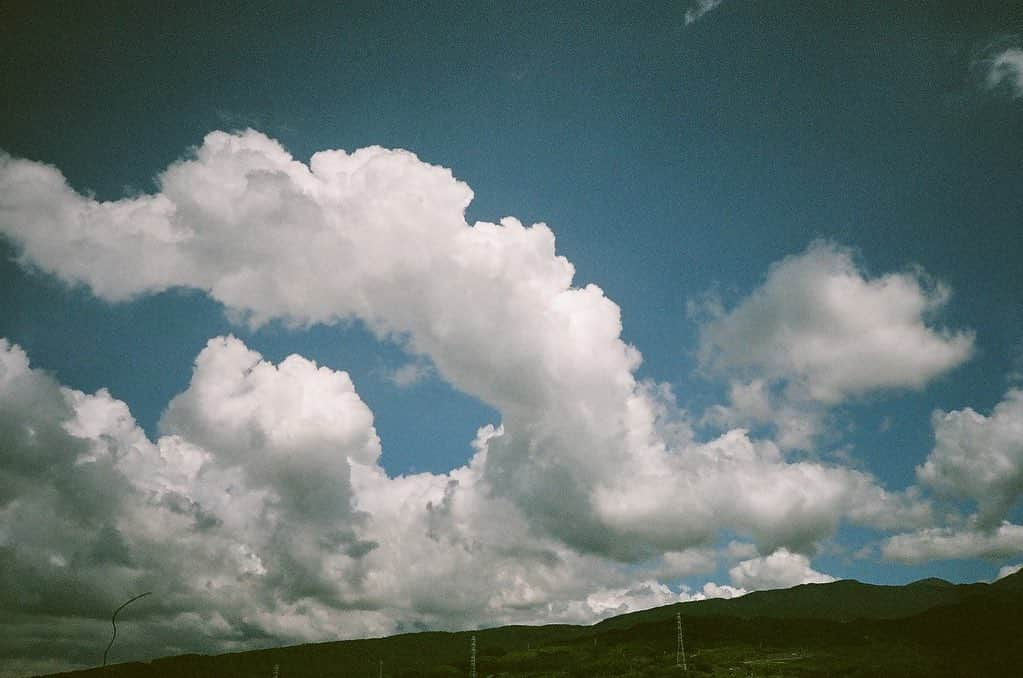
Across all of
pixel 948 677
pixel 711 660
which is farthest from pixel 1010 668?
pixel 711 660

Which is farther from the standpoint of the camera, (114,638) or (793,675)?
(793,675)

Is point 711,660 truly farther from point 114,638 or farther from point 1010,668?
point 114,638

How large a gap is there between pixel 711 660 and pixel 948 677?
58683 millimetres

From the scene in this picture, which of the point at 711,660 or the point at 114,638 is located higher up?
the point at 114,638

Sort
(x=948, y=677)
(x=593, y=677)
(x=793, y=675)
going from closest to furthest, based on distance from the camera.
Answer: (x=793, y=675) < (x=948, y=677) < (x=593, y=677)

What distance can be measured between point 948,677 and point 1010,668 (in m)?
51.2

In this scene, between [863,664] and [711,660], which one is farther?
[711,660]

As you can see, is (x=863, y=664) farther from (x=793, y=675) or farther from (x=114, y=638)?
(x=114, y=638)

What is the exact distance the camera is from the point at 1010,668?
194m

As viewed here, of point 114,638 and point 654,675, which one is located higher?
point 114,638

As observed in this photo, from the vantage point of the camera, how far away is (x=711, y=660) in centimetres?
19288

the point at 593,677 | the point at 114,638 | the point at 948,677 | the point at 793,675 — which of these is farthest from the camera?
the point at 593,677

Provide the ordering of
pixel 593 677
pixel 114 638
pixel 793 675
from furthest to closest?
pixel 593 677
pixel 793 675
pixel 114 638

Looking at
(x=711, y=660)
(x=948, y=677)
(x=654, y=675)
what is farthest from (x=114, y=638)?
(x=948, y=677)
